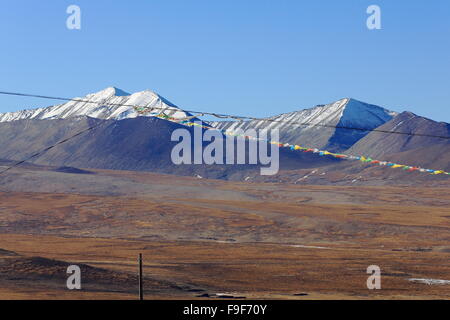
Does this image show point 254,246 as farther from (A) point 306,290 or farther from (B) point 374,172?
(B) point 374,172

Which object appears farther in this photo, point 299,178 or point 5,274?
point 299,178

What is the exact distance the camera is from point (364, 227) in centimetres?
7725

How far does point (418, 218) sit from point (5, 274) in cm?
6008

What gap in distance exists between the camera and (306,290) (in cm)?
3747

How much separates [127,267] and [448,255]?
27033 millimetres

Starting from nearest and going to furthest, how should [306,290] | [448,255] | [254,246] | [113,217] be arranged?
[306,290] → [448,255] → [254,246] → [113,217]


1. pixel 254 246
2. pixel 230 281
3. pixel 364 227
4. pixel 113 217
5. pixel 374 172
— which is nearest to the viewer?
pixel 230 281

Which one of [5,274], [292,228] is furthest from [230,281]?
[292,228]

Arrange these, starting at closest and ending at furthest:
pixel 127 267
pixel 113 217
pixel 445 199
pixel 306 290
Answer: pixel 306 290 → pixel 127 267 → pixel 113 217 → pixel 445 199
